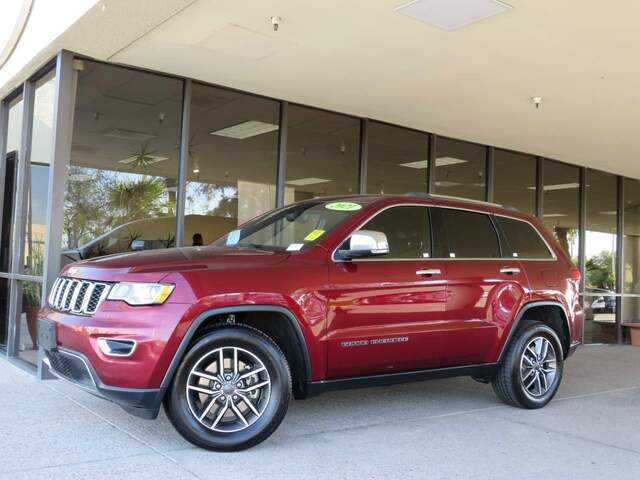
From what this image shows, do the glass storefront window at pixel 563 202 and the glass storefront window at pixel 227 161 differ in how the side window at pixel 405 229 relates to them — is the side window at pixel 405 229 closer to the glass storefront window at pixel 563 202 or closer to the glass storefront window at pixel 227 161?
the glass storefront window at pixel 227 161

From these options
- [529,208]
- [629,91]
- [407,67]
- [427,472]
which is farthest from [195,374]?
[529,208]

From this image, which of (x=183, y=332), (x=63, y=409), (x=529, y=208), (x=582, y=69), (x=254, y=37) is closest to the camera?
→ (x=183, y=332)

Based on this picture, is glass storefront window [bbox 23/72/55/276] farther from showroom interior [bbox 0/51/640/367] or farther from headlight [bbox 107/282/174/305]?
headlight [bbox 107/282/174/305]

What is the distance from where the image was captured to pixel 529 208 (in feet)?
37.9

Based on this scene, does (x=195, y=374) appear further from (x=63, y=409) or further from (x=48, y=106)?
(x=48, y=106)

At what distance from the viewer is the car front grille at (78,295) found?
Answer: 13.3 feet

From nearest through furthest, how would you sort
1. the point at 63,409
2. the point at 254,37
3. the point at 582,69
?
1. the point at 63,409
2. the point at 254,37
3. the point at 582,69

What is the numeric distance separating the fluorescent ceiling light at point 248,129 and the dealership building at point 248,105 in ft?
0.10

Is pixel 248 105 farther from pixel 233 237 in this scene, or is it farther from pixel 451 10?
pixel 451 10

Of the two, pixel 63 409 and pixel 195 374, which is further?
pixel 63 409

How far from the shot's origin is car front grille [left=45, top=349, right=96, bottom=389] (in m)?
3.96

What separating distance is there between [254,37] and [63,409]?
12.4 feet

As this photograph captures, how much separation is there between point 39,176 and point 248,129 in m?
2.67

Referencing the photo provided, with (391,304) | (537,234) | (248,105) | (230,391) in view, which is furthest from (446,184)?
(230,391)
